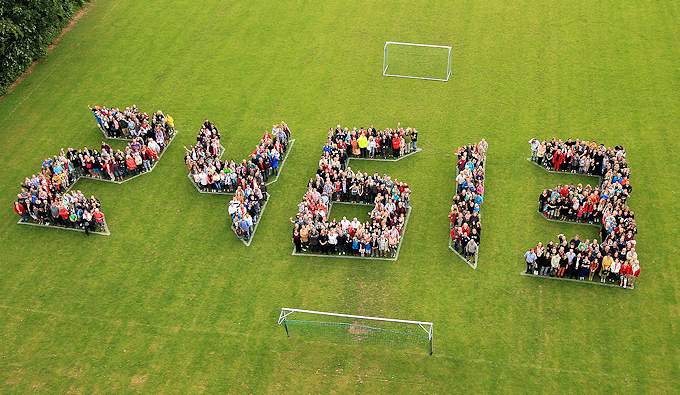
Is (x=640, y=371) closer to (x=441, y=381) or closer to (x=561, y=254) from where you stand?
(x=561, y=254)

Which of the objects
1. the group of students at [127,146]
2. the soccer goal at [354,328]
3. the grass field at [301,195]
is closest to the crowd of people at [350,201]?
the grass field at [301,195]

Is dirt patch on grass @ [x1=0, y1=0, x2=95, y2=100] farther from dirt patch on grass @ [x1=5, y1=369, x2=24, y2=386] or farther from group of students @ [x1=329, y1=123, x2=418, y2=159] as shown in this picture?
dirt patch on grass @ [x1=5, y1=369, x2=24, y2=386]

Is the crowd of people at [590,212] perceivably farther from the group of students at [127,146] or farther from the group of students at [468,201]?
the group of students at [127,146]

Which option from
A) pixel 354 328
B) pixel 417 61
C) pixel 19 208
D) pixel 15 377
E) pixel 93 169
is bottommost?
pixel 15 377

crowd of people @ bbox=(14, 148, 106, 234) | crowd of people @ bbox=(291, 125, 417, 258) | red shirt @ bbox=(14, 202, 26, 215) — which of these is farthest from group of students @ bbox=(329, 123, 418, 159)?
red shirt @ bbox=(14, 202, 26, 215)

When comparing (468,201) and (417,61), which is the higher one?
(417,61)

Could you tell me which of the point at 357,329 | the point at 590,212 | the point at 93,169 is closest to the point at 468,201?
the point at 590,212

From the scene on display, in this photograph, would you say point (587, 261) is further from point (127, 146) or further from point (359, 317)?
point (127, 146)

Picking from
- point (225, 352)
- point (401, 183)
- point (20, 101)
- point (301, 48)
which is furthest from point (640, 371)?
point (20, 101)
